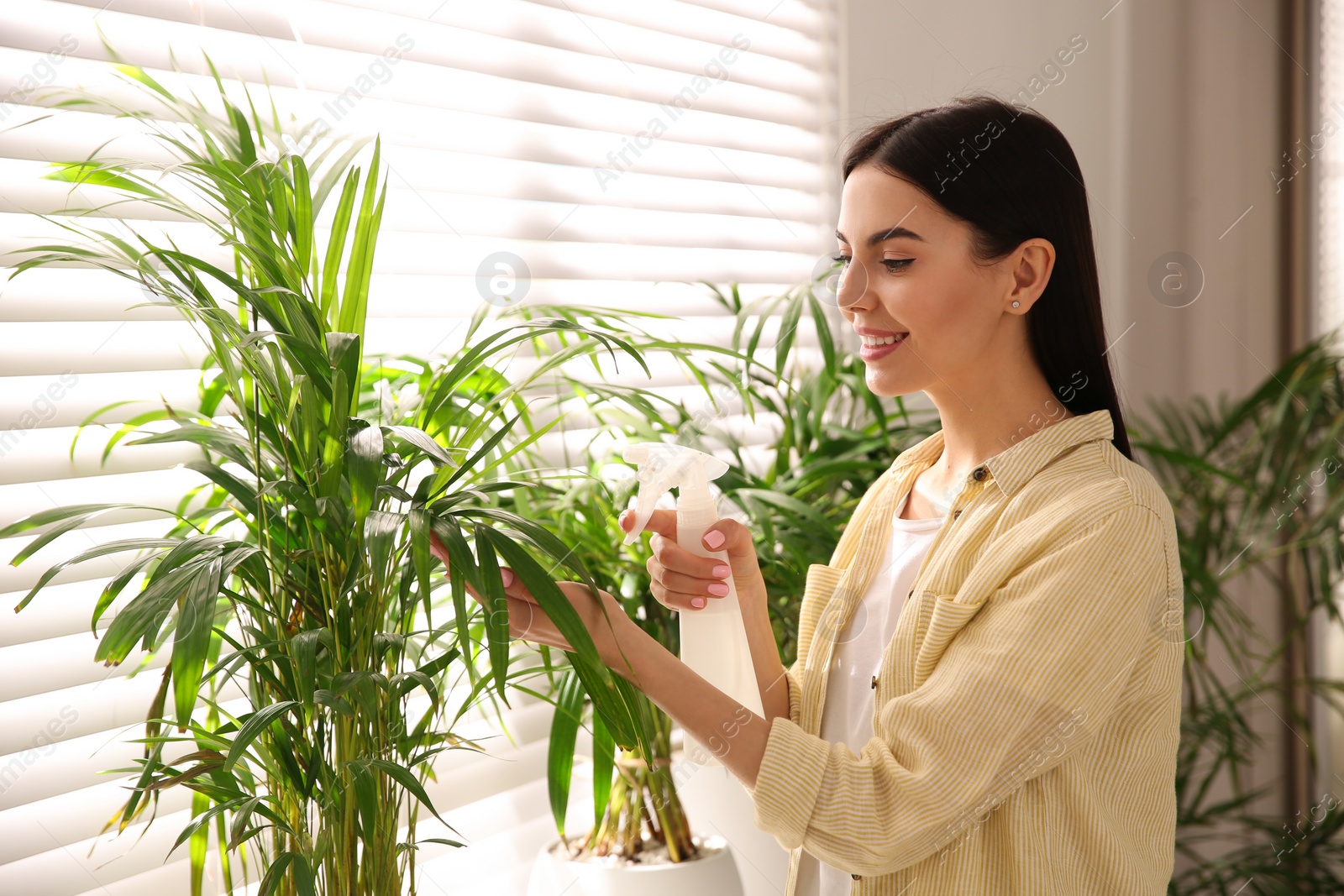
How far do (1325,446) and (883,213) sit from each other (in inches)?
48.4

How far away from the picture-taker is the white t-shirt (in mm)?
1081

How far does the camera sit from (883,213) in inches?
40.3

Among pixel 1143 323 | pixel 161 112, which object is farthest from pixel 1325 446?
pixel 161 112

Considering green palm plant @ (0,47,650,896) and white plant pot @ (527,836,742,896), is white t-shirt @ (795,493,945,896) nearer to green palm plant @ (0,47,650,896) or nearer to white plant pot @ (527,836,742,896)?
white plant pot @ (527,836,742,896)

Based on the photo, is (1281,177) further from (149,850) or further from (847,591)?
(149,850)

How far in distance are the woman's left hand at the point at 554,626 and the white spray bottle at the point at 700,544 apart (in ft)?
0.25

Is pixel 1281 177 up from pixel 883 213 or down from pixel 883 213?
up

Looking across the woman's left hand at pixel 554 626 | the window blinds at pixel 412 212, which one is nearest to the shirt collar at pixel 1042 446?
the woman's left hand at pixel 554 626

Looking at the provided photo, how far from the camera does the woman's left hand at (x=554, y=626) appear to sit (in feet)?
2.78

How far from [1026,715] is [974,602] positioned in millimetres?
111

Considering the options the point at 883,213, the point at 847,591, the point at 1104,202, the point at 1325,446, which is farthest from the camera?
the point at 1104,202

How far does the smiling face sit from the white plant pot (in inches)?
26.7

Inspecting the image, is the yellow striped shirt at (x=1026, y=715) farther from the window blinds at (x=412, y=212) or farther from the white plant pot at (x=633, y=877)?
the window blinds at (x=412, y=212)

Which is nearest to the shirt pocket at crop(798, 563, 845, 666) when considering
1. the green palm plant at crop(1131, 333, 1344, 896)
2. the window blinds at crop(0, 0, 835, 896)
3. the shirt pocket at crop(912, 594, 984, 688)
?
the shirt pocket at crop(912, 594, 984, 688)
